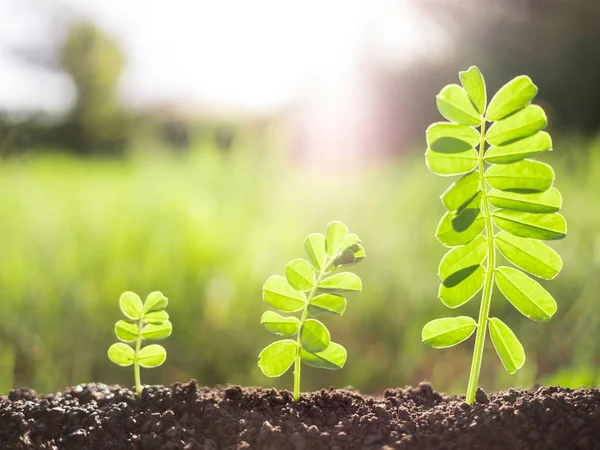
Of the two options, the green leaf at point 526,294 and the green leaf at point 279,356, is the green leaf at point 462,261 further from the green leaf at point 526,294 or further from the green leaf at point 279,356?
the green leaf at point 279,356

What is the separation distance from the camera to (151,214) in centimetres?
200

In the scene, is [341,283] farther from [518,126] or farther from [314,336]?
[518,126]

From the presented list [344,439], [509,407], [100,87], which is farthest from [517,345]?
[100,87]

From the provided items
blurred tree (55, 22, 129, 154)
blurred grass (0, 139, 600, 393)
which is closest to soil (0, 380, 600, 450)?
blurred grass (0, 139, 600, 393)

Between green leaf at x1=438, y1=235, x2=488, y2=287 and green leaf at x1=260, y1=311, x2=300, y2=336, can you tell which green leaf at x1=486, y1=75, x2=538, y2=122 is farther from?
green leaf at x1=260, y1=311, x2=300, y2=336

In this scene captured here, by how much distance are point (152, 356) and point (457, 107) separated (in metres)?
0.37

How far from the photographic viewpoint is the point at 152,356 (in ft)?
2.06

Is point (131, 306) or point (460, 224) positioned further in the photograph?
point (131, 306)

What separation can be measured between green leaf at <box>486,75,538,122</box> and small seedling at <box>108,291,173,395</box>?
0.35 m

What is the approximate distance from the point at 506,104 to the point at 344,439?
1.01ft

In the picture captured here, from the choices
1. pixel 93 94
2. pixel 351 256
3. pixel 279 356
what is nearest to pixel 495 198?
pixel 351 256

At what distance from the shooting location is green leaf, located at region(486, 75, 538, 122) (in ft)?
1.69

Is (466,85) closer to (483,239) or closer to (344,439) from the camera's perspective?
(483,239)

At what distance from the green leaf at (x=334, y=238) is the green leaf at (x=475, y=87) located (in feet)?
0.53
